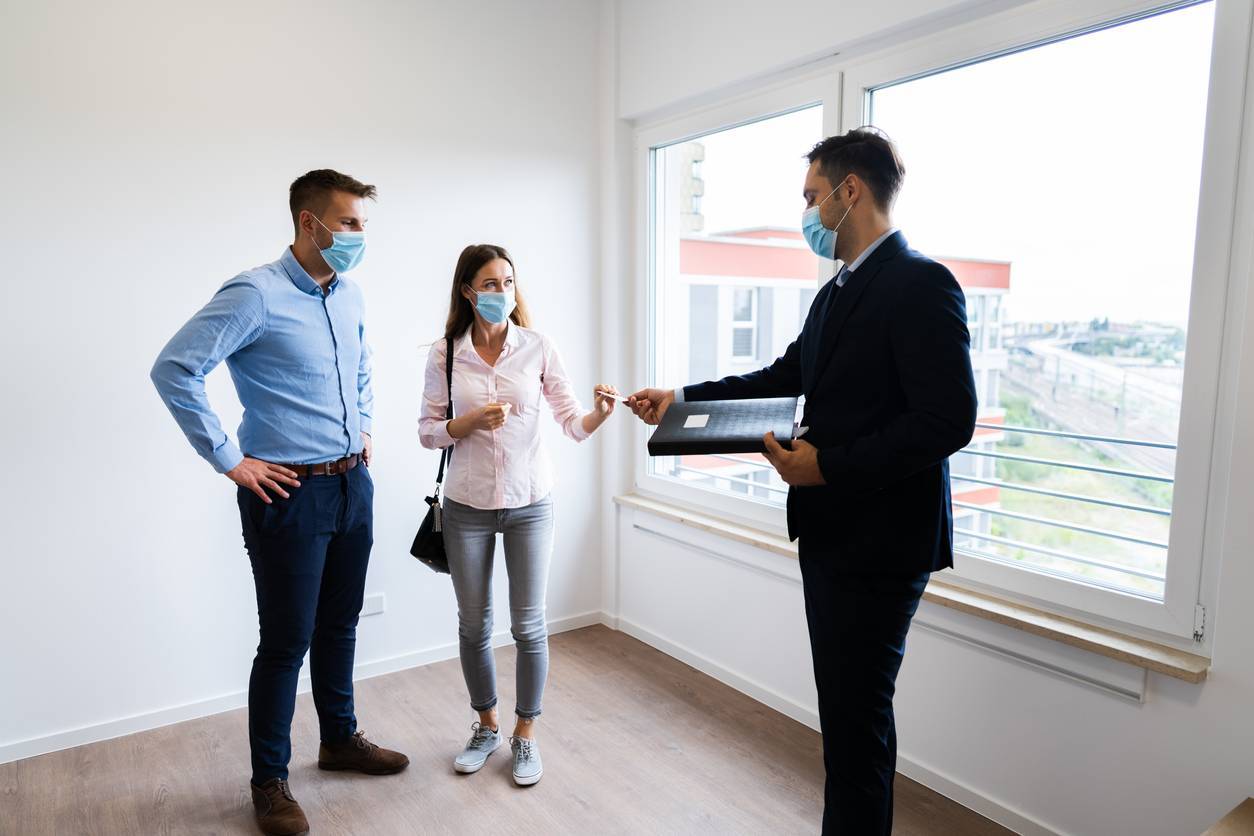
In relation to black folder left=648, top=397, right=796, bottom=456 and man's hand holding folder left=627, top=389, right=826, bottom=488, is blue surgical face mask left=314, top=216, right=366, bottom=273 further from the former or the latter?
man's hand holding folder left=627, top=389, right=826, bottom=488

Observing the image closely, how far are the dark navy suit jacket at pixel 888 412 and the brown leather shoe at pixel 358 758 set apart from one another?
4.88 feet

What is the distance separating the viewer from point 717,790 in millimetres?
2361

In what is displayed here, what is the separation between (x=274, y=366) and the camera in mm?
2105

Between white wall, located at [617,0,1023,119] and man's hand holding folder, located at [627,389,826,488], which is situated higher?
white wall, located at [617,0,1023,119]

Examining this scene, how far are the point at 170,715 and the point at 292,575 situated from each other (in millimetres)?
1086

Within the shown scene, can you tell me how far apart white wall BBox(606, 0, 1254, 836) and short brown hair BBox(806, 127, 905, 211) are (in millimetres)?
742

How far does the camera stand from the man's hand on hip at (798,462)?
1.58 meters

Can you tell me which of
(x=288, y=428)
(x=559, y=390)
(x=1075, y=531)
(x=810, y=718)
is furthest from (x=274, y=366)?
(x=1075, y=531)

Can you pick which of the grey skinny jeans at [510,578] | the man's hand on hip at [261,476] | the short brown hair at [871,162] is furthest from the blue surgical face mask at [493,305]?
the short brown hair at [871,162]

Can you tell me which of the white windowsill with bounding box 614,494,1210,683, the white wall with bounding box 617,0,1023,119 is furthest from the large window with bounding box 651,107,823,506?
the white windowsill with bounding box 614,494,1210,683

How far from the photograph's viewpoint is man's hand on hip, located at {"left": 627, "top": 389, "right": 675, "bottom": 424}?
7.19 ft

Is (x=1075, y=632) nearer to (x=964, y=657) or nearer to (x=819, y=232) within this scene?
(x=964, y=657)

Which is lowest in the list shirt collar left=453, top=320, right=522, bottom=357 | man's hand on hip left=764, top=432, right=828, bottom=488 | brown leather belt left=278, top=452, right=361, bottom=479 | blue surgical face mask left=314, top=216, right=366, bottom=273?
brown leather belt left=278, top=452, right=361, bottom=479

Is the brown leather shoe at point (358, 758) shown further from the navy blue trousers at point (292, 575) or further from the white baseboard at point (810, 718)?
the white baseboard at point (810, 718)
